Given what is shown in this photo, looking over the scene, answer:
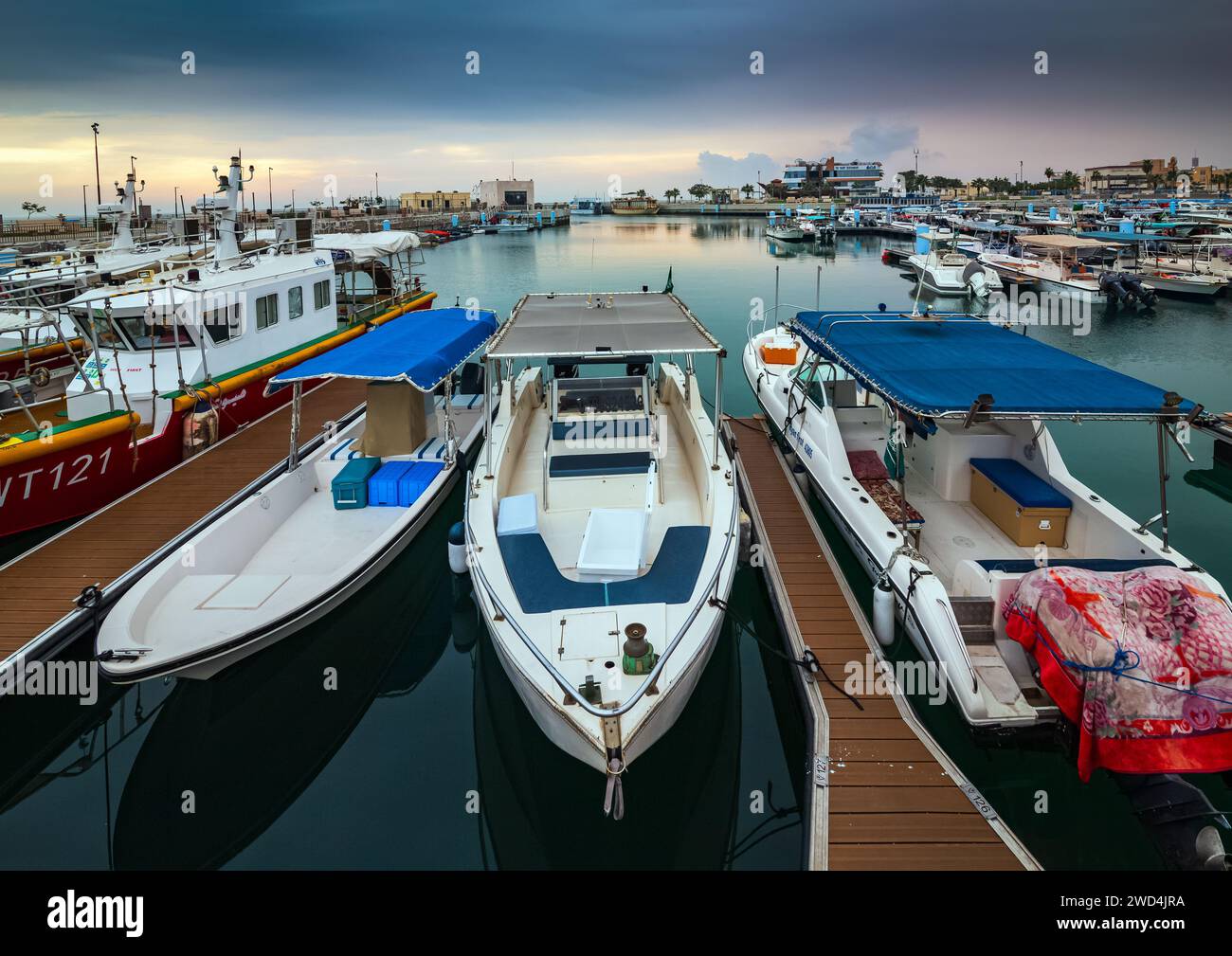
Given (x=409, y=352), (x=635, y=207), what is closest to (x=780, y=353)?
(x=409, y=352)

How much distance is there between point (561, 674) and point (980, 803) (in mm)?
3585

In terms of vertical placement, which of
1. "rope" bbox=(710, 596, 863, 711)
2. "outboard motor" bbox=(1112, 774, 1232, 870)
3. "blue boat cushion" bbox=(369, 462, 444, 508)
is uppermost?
"blue boat cushion" bbox=(369, 462, 444, 508)

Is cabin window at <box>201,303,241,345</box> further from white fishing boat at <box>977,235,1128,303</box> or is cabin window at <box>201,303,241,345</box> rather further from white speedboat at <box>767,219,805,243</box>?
white speedboat at <box>767,219,805,243</box>

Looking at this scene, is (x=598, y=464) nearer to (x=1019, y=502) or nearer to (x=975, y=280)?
(x=1019, y=502)

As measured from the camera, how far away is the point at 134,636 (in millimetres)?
7066

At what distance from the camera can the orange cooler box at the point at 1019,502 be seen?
28.5 feet

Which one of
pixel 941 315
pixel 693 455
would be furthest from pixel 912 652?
pixel 941 315

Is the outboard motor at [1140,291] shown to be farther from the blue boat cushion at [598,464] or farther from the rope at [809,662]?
the rope at [809,662]

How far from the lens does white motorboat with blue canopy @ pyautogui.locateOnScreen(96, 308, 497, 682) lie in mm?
7238

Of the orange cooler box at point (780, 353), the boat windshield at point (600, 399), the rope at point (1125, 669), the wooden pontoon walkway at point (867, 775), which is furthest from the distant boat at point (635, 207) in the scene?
the rope at point (1125, 669)

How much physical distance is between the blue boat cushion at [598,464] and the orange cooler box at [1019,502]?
4673 mm

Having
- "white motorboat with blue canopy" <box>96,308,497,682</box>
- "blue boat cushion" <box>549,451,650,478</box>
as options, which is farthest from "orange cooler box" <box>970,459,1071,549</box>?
"white motorboat with blue canopy" <box>96,308,497,682</box>

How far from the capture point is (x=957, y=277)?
1432 inches

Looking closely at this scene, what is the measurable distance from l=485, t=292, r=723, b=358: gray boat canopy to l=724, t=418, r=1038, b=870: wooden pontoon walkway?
3.34 meters
